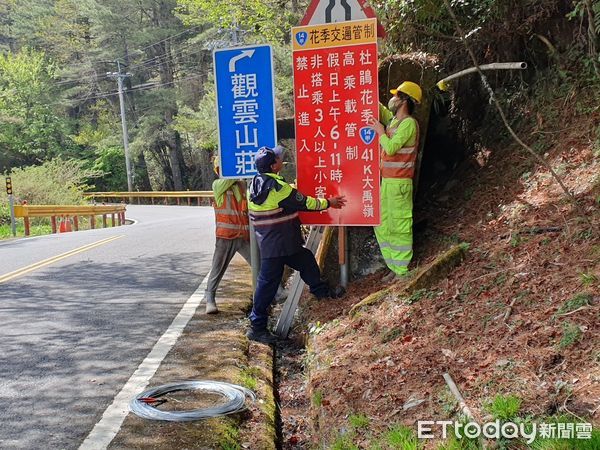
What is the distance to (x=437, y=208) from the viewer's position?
6227mm

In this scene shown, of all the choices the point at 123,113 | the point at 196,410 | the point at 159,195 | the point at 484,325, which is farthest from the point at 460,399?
the point at 123,113

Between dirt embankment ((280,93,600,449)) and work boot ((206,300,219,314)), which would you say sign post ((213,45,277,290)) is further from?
dirt embankment ((280,93,600,449))

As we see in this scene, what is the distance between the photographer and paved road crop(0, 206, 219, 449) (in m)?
A: 3.87

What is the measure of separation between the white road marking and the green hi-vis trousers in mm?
2294

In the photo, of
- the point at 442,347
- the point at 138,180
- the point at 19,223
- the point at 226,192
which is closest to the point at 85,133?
the point at 138,180

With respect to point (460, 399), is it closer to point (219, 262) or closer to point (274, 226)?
point (274, 226)

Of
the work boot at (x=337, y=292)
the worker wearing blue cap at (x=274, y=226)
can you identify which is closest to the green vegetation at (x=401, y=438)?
the worker wearing blue cap at (x=274, y=226)

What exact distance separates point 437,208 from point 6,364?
4.54 meters

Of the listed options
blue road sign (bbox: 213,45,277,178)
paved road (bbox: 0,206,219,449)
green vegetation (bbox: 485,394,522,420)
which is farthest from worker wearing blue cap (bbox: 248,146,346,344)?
green vegetation (bbox: 485,394,522,420)

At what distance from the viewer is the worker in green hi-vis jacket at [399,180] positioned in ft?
17.6

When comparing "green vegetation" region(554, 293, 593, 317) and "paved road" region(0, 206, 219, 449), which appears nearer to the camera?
"green vegetation" region(554, 293, 593, 317)

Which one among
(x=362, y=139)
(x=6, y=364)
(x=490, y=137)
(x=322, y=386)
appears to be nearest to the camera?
(x=322, y=386)

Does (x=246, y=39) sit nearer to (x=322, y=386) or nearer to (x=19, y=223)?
(x=19, y=223)

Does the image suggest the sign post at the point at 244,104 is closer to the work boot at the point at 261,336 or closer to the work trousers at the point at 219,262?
the work trousers at the point at 219,262
